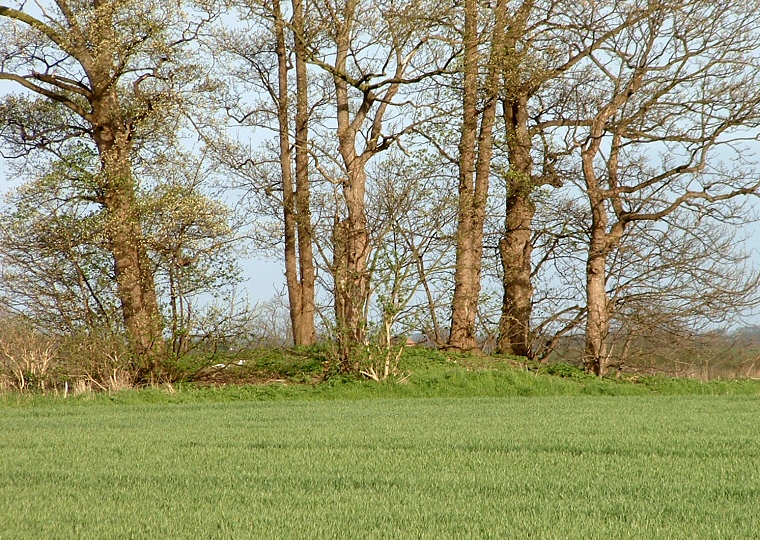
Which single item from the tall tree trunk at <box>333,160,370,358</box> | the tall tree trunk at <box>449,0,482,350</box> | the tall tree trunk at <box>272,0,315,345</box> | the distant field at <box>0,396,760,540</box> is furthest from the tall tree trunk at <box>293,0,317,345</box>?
the distant field at <box>0,396,760,540</box>

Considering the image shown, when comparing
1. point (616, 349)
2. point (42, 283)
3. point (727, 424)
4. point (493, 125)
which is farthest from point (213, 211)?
point (727, 424)

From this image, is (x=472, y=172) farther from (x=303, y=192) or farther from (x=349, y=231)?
(x=349, y=231)

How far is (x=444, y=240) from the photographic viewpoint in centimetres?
2030

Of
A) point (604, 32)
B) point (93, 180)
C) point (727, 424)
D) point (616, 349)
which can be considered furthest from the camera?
point (616, 349)

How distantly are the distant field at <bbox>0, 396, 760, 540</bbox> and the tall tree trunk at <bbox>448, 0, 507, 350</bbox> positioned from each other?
8.88m

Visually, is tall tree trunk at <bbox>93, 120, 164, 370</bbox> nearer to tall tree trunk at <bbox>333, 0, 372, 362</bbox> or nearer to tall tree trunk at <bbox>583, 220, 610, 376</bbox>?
tall tree trunk at <bbox>333, 0, 372, 362</bbox>

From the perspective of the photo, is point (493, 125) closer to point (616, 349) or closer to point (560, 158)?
point (560, 158)

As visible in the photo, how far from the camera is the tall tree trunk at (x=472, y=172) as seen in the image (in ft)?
70.4

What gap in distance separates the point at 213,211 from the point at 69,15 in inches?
213

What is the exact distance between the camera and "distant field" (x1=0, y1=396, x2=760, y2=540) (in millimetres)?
5660

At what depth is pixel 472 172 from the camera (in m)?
23.0

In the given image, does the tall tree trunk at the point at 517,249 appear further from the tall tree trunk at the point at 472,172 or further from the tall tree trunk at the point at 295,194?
the tall tree trunk at the point at 295,194

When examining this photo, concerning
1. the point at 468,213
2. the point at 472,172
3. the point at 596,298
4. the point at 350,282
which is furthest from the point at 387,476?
the point at 472,172

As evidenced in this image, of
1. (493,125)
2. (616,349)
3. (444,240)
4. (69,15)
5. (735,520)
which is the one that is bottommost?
(735,520)
